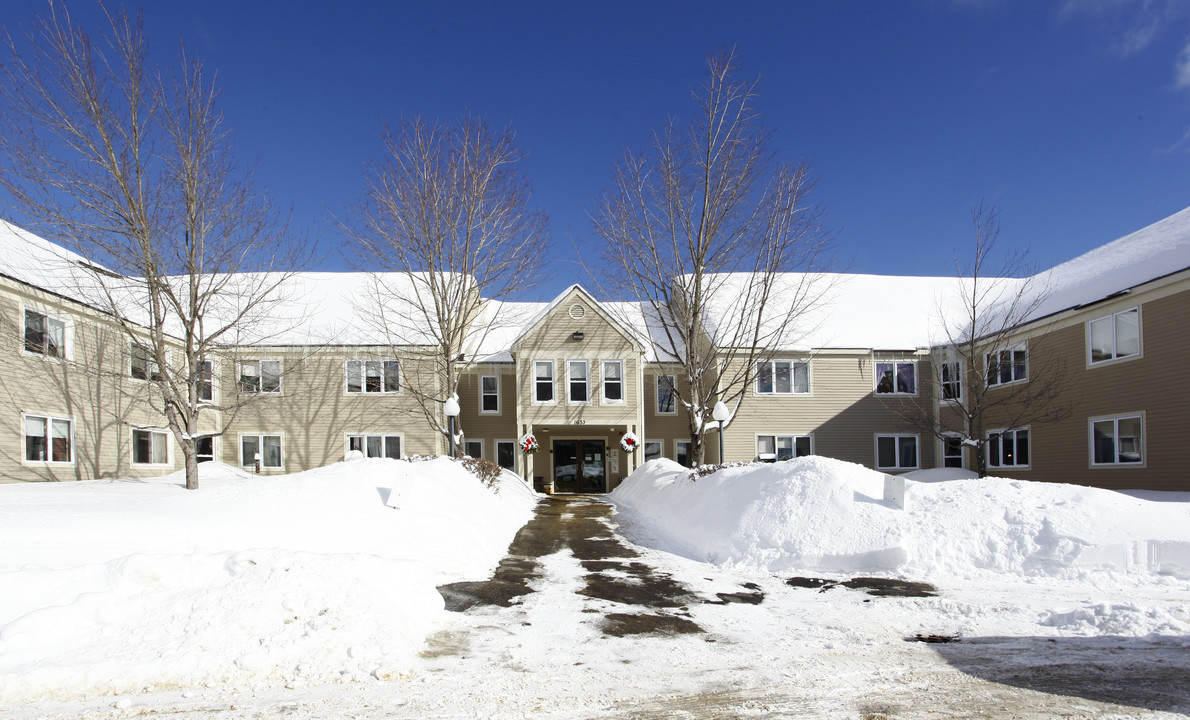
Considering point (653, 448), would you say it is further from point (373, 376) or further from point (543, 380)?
point (373, 376)

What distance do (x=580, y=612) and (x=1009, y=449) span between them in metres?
20.6

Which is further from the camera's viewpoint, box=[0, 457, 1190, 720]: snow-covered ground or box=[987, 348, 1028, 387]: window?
box=[987, 348, 1028, 387]: window

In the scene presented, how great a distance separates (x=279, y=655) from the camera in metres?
6.06

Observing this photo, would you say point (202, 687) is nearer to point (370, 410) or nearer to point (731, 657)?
point (731, 657)

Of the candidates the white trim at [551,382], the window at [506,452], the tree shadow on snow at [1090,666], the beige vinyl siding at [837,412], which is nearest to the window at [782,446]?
the beige vinyl siding at [837,412]

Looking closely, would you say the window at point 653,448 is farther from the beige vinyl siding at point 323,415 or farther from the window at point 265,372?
the window at point 265,372

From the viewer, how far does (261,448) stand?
1000 inches

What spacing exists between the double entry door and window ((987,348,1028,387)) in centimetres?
1393

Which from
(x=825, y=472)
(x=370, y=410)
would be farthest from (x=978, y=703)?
(x=370, y=410)

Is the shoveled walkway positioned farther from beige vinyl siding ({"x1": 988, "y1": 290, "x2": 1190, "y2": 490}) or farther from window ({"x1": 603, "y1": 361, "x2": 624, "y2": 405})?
beige vinyl siding ({"x1": 988, "y1": 290, "x2": 1190, "y2": 490})

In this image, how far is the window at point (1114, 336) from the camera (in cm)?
1805

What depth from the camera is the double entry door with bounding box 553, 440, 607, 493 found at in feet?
92.2

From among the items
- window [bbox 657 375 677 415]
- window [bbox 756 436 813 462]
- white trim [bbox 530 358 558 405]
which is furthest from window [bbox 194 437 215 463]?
window [bbox 756 436 813 462]

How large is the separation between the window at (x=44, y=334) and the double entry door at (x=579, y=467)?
16138 mm
